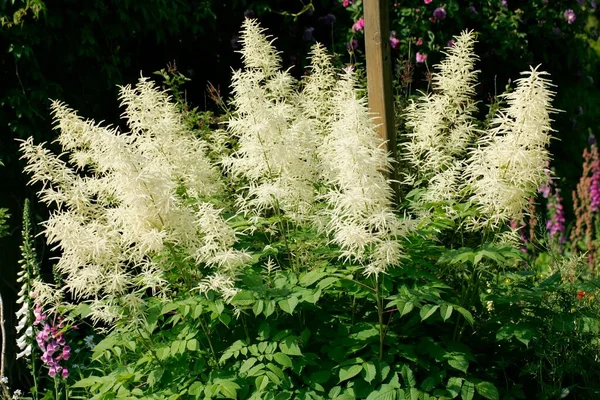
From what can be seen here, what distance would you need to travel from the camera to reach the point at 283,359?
3305mm

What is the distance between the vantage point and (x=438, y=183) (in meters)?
3.77

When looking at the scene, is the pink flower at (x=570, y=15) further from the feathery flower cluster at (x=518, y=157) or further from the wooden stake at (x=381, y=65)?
the feathery flower cluster at (x=518, y=157)

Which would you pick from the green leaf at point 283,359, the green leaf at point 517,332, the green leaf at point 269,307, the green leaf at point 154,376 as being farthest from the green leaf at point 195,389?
the green leaf at point 517,332

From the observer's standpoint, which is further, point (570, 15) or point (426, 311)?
point (570, 15)

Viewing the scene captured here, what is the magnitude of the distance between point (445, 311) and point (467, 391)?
39 centimetres

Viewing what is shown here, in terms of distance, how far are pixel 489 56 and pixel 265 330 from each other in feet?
14.2

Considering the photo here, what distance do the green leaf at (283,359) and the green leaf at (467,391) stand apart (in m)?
0.77

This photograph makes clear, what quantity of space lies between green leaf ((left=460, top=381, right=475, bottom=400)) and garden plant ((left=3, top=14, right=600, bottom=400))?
1 centimetres

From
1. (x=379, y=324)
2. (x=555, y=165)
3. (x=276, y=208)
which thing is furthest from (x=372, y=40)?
(x=555, y=165)

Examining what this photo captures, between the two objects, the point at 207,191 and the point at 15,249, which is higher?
the point at 207,191

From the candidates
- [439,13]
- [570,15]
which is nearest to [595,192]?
[570,15]

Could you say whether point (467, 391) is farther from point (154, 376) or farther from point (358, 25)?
point (358, 25)

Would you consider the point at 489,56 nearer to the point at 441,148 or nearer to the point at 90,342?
the point at 441,148

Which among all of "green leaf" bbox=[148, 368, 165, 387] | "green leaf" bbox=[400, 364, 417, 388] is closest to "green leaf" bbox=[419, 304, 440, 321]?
"green leaf" bbox=[400, 364, 417, 388]
